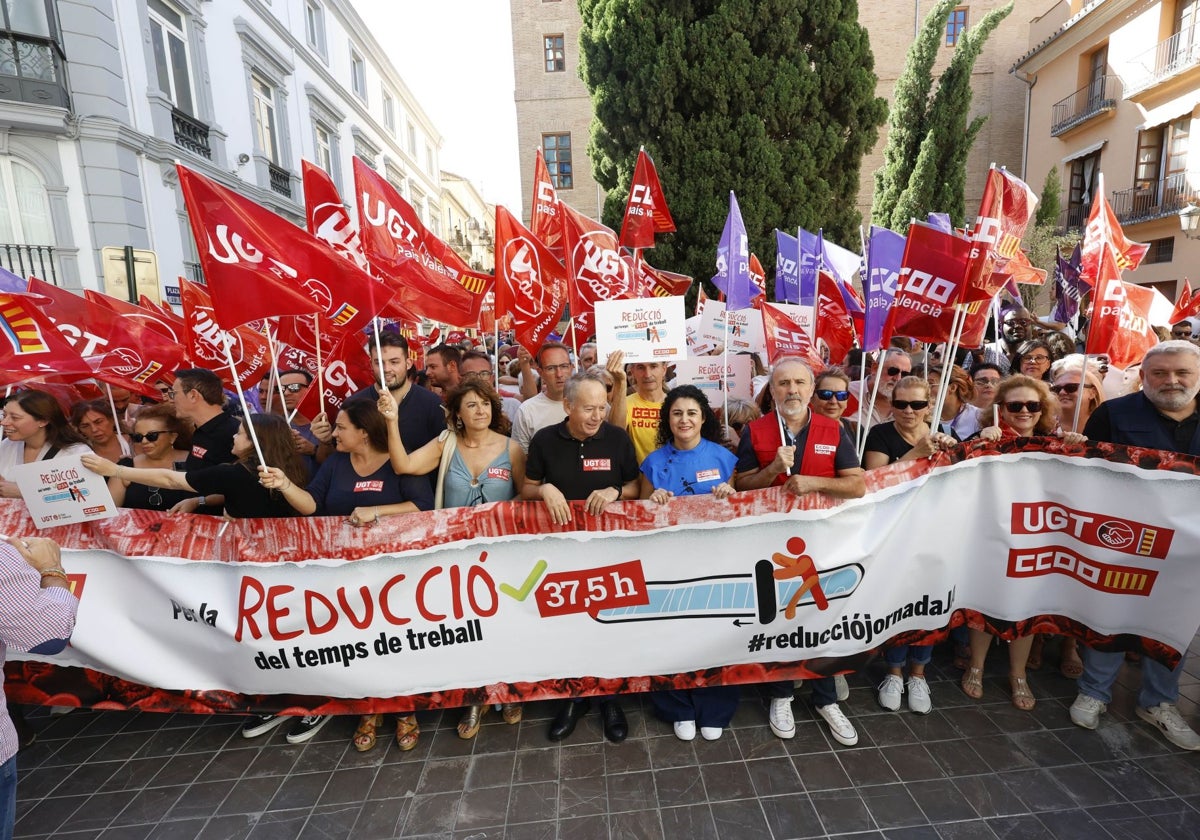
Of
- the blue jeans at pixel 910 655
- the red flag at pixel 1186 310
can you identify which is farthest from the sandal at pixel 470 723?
the red flag at pixel 1186 310

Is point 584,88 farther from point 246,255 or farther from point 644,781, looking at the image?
point 644,781

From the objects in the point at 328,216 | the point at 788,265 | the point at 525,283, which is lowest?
the point at 525,283

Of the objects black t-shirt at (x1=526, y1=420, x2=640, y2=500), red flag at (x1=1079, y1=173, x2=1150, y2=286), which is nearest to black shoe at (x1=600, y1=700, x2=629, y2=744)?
black t-shirt at (x1=526, y1=420, x2=640, y2=500)

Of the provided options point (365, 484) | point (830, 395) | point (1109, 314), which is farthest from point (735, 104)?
point (365, 484)

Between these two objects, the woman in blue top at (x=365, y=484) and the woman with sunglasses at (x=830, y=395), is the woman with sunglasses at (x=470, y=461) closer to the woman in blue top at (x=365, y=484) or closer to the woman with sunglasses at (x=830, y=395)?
the woman in blue top at (x=365, y=484)

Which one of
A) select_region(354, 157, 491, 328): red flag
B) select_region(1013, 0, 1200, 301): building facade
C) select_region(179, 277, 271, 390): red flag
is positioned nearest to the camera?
select_region(354, 157, 491, 328): red flag

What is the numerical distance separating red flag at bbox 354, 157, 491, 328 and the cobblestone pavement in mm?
2800

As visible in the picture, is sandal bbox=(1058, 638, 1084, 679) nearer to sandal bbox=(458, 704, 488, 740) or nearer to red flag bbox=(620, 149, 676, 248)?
sandal bbox=(458, 704, 488, 740)

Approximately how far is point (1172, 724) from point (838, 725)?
172 cm

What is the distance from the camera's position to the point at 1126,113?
70.2 feet

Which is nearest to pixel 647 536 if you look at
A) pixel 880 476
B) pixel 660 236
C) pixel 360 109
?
pixel 880 476

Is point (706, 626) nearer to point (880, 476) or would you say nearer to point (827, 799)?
point (827, 799)

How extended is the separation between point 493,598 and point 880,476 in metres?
2.13

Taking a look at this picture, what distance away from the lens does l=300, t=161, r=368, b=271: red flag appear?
4.41 m
